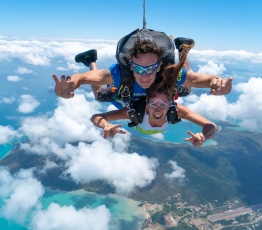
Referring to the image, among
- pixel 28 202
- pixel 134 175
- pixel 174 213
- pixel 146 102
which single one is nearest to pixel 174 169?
pixel 134 175

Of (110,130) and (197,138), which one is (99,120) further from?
(197,138)

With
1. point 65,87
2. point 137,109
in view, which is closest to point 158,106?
point 137,109

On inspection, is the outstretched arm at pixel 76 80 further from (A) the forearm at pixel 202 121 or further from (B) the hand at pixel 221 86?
(B) the hand at pixel 221 86

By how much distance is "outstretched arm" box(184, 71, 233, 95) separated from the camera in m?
3.21

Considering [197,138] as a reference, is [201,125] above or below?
below

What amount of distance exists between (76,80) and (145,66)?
90cm

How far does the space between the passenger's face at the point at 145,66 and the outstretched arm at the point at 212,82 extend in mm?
577

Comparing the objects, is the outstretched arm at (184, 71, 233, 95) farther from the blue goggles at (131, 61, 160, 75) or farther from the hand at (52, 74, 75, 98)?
the hand at (52, 74, 75, 98)

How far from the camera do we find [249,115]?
192m

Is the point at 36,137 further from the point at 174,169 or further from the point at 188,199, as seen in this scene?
the point at 188,199

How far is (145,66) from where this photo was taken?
337 centimetres

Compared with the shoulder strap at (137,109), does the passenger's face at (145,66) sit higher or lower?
higher

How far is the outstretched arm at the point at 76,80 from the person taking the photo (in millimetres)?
3039

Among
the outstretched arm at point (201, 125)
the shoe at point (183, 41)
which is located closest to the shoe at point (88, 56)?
the shoe at point (183, 41)
